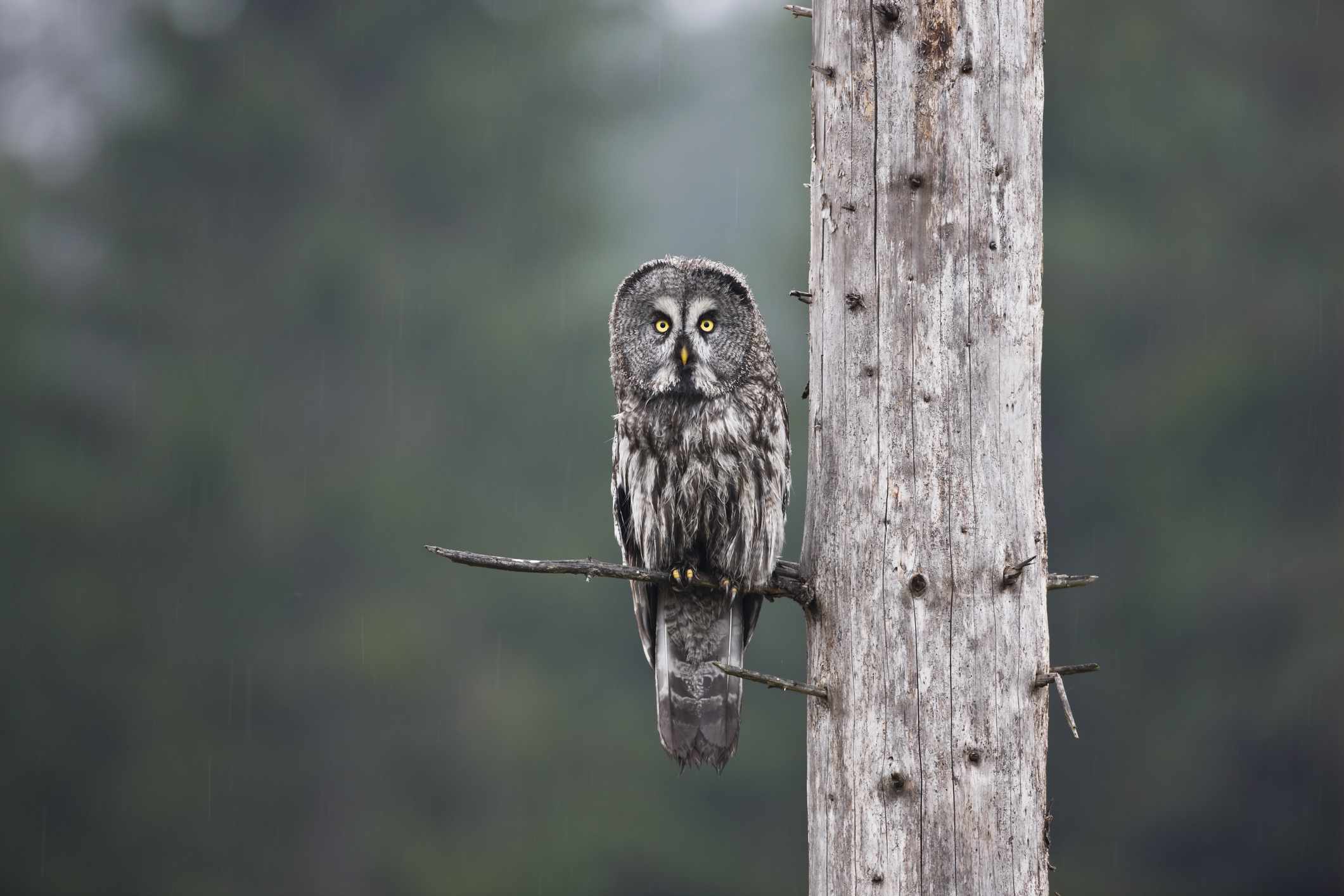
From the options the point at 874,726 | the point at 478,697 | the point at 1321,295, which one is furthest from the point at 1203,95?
the point at 874,726

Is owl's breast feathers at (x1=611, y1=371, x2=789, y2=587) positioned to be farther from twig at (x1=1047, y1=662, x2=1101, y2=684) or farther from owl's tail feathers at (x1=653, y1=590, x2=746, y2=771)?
twig at (x1=1047, y1=662, x2=1101, y2=684)

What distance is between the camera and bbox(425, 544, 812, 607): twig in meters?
2.13

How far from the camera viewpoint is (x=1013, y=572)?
7.11 feet

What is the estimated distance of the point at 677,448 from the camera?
2973mm

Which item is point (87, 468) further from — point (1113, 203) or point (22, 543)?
point (1113, 203)

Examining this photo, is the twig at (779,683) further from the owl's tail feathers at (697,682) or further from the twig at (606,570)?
the owl's tail feathers at (697,682)

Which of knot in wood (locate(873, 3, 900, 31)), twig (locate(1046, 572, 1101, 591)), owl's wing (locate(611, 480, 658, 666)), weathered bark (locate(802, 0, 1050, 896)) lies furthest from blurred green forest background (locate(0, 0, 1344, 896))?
knot in wood (locate(873, 3, 900, 31))

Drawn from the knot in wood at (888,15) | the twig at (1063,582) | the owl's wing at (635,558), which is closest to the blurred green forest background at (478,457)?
the owl's wing at (635,558)

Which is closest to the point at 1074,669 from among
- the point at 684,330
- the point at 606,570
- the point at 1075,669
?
the point at 1075,669

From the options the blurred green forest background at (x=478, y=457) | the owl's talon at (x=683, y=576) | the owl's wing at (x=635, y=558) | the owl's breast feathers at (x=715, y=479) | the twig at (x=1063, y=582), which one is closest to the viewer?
the twig at (x=1063, y=582)

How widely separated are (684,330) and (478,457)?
330 inches

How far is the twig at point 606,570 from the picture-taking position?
2.13 metres

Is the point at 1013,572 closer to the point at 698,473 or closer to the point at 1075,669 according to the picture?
the point at 1075,669

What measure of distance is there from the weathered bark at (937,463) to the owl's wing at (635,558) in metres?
0.91
